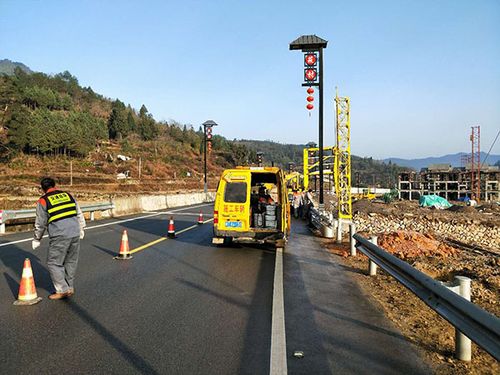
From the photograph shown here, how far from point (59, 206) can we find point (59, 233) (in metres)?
0.43

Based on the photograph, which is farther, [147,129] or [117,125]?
[147,129]

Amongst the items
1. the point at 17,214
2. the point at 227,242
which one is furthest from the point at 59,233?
the point at 17,214

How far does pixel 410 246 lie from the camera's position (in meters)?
Answer: 13.2

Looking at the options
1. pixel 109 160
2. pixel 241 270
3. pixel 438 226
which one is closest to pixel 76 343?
pixel 241 270

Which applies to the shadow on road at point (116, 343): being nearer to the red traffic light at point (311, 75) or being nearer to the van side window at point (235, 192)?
the van side window at point (235, 192)

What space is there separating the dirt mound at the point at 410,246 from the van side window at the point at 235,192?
4.75 metres

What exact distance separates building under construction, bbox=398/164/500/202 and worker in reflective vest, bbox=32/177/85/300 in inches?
3695

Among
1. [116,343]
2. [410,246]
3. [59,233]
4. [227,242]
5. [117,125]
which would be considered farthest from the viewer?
[117,125]

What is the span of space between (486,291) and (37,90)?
108 metres

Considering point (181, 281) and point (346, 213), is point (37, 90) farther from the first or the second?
point (181, 281)

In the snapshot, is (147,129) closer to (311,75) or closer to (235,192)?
(311,75)

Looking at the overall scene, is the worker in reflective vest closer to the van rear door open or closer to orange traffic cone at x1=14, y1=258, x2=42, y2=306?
orange traffic cone at x1=14, y1=258, x2=42, y2=306

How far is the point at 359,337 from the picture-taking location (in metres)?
5.11

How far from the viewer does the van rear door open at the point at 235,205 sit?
1177 cm
